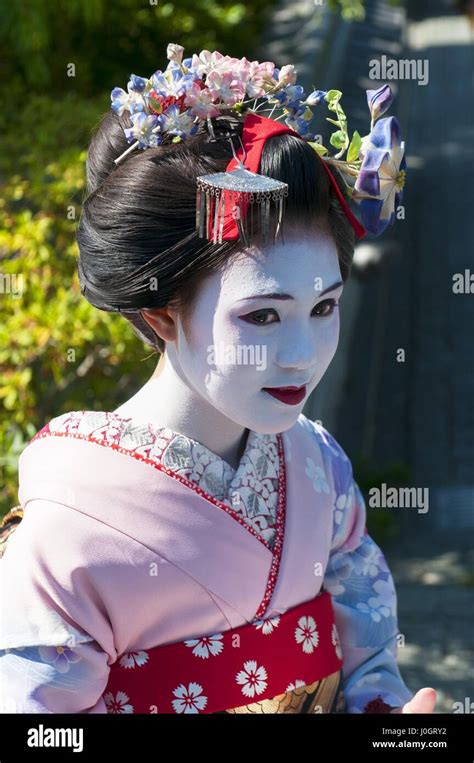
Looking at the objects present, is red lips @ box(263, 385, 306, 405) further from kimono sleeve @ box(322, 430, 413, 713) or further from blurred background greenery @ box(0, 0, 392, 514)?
blurred background greenery @ box(0, 0, 392, 514)

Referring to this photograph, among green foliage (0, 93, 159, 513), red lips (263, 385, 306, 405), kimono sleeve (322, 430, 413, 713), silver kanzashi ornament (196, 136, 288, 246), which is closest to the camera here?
silver kanzashi ornament (196, 136, 288, 246)

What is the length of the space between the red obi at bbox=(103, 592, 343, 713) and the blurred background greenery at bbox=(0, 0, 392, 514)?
1026 millimetres

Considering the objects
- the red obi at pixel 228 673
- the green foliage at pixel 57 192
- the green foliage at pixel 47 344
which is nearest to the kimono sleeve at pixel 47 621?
the red obi at pixel 228 673

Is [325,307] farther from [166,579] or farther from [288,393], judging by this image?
[166,579]

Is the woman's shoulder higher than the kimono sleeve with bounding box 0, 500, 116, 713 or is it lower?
higher

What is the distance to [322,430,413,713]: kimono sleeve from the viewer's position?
234 centimetres

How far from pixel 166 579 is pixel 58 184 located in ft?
10.3

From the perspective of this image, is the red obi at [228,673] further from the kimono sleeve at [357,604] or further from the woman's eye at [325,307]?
the woman's eye at [325,307]

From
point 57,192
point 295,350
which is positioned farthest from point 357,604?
point 57,192

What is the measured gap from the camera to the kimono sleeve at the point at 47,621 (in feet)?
6.25

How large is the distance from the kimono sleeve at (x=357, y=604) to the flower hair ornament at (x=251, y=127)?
566 mm

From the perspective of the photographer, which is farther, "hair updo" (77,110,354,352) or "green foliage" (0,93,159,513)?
"green foliage" (0,93,159,513)

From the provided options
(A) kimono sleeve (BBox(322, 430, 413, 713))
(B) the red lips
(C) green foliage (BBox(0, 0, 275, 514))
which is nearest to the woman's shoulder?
(A) kimono sleeve (BBox(322, 430, 413, 713))
